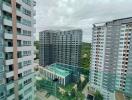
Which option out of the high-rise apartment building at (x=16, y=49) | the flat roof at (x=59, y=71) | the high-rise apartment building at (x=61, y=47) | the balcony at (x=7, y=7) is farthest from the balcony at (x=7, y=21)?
the high-rise apartment building at (x=61, y=47)

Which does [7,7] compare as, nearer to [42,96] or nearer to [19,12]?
[19,12]

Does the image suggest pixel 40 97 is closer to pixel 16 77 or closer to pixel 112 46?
pixel 16 77

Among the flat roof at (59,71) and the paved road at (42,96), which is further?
the flat roof at (59,71)

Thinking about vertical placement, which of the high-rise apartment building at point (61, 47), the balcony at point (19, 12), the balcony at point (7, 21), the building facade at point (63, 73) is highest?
the balcony at point (19, 12)

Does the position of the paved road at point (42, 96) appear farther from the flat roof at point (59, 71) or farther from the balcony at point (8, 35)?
the flat roof at point (59, 71)

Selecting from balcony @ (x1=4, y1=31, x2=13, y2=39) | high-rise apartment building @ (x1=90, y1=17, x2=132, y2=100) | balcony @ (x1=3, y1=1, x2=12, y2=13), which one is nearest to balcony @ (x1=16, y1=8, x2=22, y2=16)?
balcony @ (x1=3, y1=1, x2=12, y2=13)

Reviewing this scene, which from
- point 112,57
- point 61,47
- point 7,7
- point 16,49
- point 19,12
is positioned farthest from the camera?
point 61,47

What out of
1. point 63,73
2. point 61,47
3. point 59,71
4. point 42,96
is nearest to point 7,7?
point 42,96
